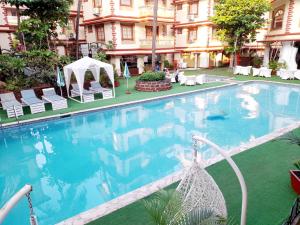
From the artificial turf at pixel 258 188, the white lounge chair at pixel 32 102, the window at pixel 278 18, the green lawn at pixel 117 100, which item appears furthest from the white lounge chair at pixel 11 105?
the window at pixel 278 18

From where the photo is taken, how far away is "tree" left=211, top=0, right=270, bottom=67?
21.5 metres

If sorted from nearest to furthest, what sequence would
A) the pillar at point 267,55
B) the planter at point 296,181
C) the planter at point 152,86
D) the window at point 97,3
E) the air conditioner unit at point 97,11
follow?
the planter at point 296,181 → the planter at point 152,86 → the window at point 97,3 → the air conditioner unit at point 97,11 → the pillar at point 267,55

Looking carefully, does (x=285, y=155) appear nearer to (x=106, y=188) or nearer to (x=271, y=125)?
(x=271, y=125)

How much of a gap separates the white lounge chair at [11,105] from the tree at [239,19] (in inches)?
732

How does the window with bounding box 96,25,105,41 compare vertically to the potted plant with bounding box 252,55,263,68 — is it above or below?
above

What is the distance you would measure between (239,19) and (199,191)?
2167 centimetres

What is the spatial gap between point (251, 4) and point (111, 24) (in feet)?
41.7

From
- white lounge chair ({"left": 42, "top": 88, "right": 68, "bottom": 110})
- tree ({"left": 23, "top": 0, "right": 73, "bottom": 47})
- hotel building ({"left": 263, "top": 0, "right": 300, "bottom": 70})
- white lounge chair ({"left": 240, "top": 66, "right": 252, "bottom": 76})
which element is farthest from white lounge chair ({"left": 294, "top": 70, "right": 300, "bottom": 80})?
tree ({"left": 23, "top": 0, "right": 73, "bottom": 47})

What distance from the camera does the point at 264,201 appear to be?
502 cm

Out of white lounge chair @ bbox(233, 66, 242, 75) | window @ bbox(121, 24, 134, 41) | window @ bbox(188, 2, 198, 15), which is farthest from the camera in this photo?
window @ bbox(188, 2, 198, 15)

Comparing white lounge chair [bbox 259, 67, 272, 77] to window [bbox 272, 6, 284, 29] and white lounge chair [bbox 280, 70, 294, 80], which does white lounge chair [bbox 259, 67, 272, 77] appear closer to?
white lounge chair [bbox 280, 70, 294, 80]

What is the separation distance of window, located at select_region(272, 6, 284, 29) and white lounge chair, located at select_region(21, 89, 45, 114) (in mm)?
22437

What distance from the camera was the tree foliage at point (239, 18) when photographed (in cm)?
2152

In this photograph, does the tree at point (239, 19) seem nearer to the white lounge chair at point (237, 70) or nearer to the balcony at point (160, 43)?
the white lounge chair at point (237, 70)
